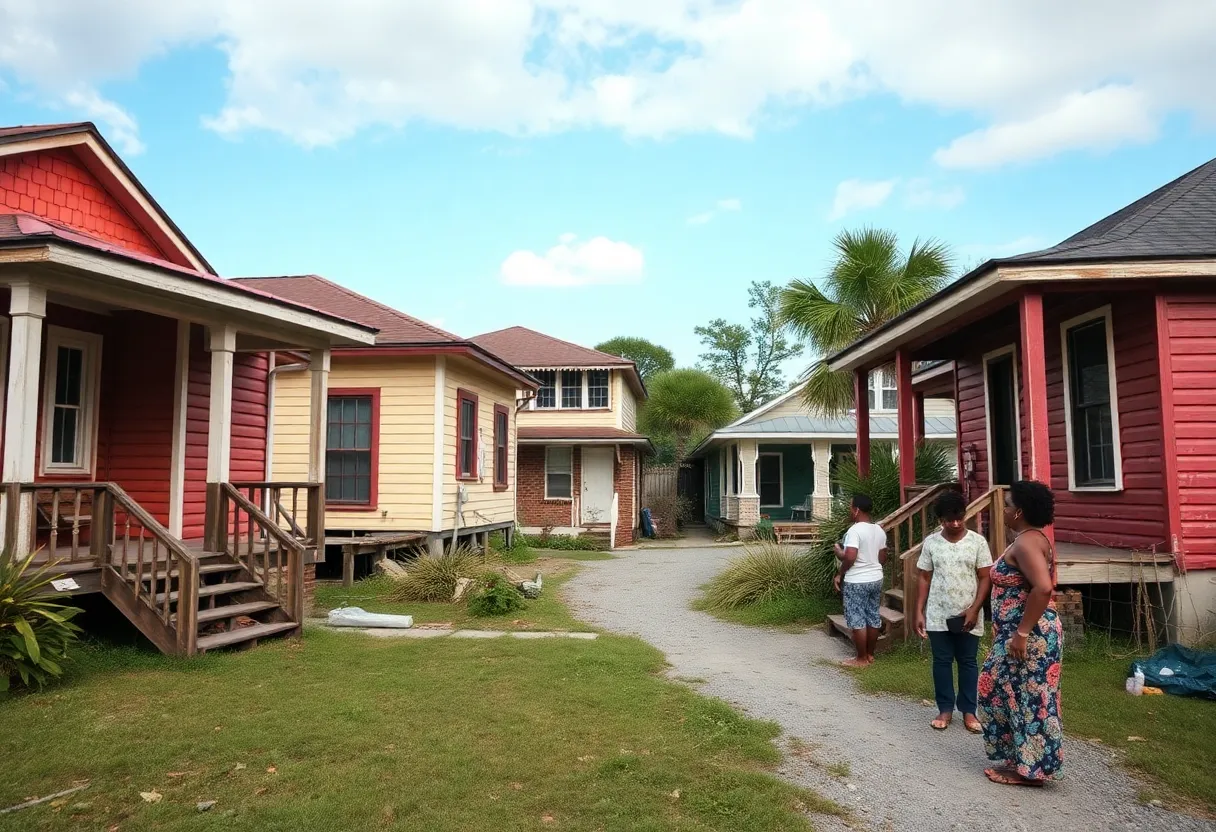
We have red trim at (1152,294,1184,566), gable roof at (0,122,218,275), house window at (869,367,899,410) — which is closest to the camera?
red trim at (1152,294,1184,566)

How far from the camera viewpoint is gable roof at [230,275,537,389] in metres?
13.9

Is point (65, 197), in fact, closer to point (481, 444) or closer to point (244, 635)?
point (244, 635)

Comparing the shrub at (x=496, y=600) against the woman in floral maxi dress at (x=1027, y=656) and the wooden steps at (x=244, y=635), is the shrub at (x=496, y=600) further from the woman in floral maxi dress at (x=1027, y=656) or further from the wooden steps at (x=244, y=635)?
the woman in floral maxi dress at (x=1027, y=656)

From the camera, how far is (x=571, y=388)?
25078mm

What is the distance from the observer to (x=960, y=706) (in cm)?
559

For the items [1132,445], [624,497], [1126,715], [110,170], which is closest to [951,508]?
[1126,715]

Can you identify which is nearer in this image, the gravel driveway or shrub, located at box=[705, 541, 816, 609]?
the gravel driveway

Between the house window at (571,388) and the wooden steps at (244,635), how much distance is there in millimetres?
16928

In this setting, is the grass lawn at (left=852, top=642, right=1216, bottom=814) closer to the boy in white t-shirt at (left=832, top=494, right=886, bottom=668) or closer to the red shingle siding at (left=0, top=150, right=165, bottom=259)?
the boy in white t-shirt at (left=832, top=494, right=886, bottom=668)

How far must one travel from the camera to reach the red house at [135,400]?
696 cm

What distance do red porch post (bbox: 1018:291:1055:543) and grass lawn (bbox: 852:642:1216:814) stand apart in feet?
5.12

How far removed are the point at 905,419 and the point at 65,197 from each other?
10.0 m

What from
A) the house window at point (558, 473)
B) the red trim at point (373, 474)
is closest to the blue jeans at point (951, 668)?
the red trim at point (373, 474)

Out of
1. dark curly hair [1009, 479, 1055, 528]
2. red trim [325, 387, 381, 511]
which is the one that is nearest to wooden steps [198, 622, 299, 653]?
red trim [325, 387, 381, 511]
